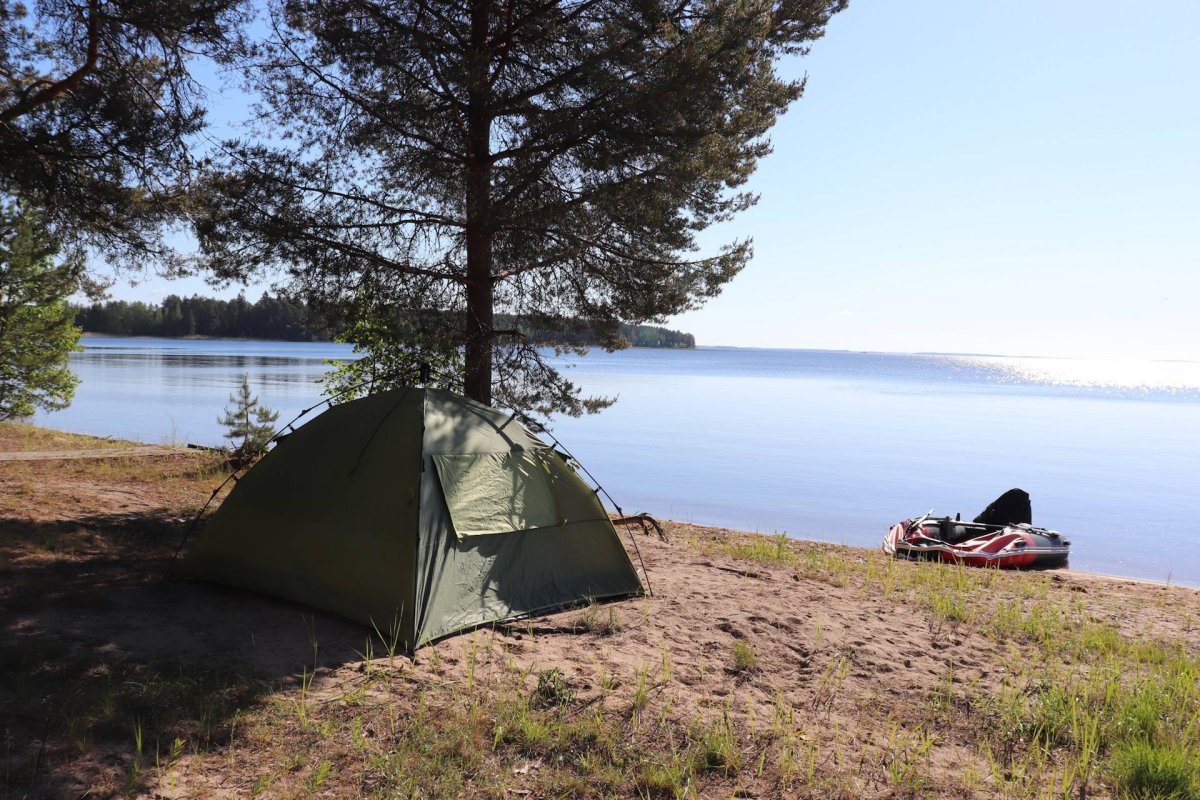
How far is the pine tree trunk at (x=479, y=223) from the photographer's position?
8.98 metres

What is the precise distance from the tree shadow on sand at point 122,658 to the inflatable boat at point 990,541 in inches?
382

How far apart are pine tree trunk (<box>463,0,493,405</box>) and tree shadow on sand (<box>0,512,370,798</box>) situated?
4.12m

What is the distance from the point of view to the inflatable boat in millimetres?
12914

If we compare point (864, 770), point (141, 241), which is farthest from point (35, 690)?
point (141, 241)

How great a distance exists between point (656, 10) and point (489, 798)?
317 inches

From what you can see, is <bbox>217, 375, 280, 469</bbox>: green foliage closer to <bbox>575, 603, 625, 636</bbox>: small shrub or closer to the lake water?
the lake water

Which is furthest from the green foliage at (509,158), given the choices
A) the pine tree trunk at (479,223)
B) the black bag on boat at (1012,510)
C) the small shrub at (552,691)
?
the black bag on boat at (1012,510)

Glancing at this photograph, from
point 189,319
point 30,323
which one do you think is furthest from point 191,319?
point 30,323

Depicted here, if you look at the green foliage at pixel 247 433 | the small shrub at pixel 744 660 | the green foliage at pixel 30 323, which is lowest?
the small shrub at pixel 744 660

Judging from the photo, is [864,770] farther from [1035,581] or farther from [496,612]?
[1035,581]

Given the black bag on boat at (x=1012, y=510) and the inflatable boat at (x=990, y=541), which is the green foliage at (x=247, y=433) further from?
the black bag on boat at (x=1012, y=510)

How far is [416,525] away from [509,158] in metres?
5.19

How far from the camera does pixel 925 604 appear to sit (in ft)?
25.7

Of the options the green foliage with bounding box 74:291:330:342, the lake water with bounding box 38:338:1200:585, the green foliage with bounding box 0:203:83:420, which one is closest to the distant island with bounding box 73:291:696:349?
the green foliage with bounding box 74:291:330:342
